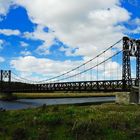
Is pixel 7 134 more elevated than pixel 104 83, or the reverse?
pixel 104 83

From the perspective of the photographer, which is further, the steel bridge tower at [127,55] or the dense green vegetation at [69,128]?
the steel bridge tower at [127,55]

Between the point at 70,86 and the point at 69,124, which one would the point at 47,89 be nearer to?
the point at 70,86

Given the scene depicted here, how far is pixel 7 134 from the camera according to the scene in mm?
22203

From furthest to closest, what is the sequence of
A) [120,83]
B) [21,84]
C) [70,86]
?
[21,84]
[70,86]
[120,83]

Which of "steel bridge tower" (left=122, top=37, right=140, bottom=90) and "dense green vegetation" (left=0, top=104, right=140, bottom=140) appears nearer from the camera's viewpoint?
"dense green vegetation" (left=0, top=104, right=140, bottom=140)

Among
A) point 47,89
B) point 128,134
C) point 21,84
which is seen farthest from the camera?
point 21,84

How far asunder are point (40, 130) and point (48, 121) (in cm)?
173

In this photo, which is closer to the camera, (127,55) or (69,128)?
(69,128)

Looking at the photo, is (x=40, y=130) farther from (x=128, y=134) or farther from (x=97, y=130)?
(x=128, y=134)

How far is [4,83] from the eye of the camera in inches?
6540

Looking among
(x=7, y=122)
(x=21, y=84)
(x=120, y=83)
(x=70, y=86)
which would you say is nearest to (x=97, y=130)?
(x=7, y=122)

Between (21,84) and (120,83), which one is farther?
(21,84)

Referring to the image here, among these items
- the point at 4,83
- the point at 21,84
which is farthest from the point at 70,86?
the point at 4,83

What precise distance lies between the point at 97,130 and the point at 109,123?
1.58m
